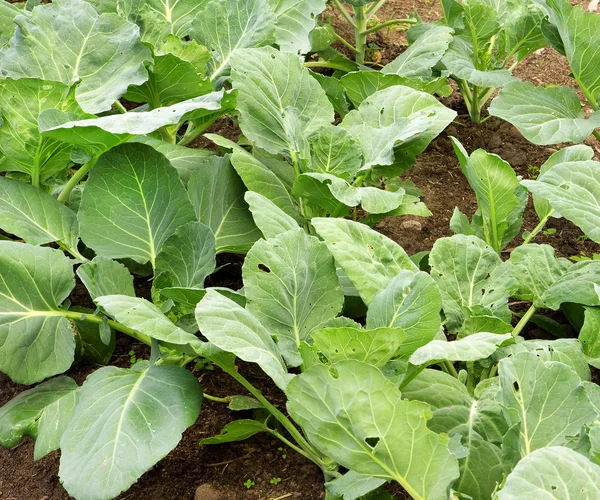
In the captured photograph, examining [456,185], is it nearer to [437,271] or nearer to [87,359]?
[437,271]

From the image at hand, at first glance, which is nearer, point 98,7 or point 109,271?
point 109,271

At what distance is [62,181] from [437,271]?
4.29 feet

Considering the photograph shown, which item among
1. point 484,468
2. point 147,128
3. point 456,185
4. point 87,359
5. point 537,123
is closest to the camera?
point 484,468

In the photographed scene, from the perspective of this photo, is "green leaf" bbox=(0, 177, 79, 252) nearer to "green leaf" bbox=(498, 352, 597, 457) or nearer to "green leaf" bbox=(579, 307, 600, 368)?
"green leaf" bbox=(498, 352, 597, 457)

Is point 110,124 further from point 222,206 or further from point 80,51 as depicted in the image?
point 80,51

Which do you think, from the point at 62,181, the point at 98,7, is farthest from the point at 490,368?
the point at 98,7

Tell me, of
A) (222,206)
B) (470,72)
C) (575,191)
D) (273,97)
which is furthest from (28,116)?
(470,72)

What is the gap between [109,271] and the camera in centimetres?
198

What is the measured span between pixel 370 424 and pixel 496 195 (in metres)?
1.08

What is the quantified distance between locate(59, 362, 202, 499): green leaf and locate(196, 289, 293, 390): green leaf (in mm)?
292

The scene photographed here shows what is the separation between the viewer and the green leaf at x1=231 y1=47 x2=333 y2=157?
239cm

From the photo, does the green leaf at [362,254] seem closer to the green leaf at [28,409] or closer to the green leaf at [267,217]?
the green leaf at [267,217]

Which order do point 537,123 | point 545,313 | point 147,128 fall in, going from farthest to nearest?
point 537,123 < point 545,313 < point 147,128

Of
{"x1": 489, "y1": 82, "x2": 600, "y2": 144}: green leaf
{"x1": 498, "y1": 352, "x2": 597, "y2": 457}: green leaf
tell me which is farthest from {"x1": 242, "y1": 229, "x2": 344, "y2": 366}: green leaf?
{"x1": 489, "y1": 82, "x2": 600, "y2": 144}: green leaf
